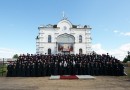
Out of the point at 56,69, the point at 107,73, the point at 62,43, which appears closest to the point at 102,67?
the point at 107,73

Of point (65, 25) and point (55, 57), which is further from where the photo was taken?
point (65, 25)

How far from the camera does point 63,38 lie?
69.6m

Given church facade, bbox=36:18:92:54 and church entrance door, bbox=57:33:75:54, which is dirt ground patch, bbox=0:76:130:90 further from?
church facade, bbox=36:18:92:54

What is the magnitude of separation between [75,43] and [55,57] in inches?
1616

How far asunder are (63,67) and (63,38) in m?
42.9

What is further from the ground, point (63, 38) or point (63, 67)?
point (63, 38)

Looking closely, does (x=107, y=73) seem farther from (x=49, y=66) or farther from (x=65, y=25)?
(x=65, y=25)

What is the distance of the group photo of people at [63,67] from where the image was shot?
2608cm

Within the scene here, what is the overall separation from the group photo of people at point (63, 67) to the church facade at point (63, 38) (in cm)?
4090

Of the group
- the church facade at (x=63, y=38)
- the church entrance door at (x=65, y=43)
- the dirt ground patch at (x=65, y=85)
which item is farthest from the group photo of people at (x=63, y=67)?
the church facade at (x=63, y=38)

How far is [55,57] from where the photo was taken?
29.0m

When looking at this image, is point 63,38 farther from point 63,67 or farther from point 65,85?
point 65,85

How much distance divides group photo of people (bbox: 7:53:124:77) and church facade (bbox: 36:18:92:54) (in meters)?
40.9

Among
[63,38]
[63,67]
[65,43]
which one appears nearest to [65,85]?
[63,67]
